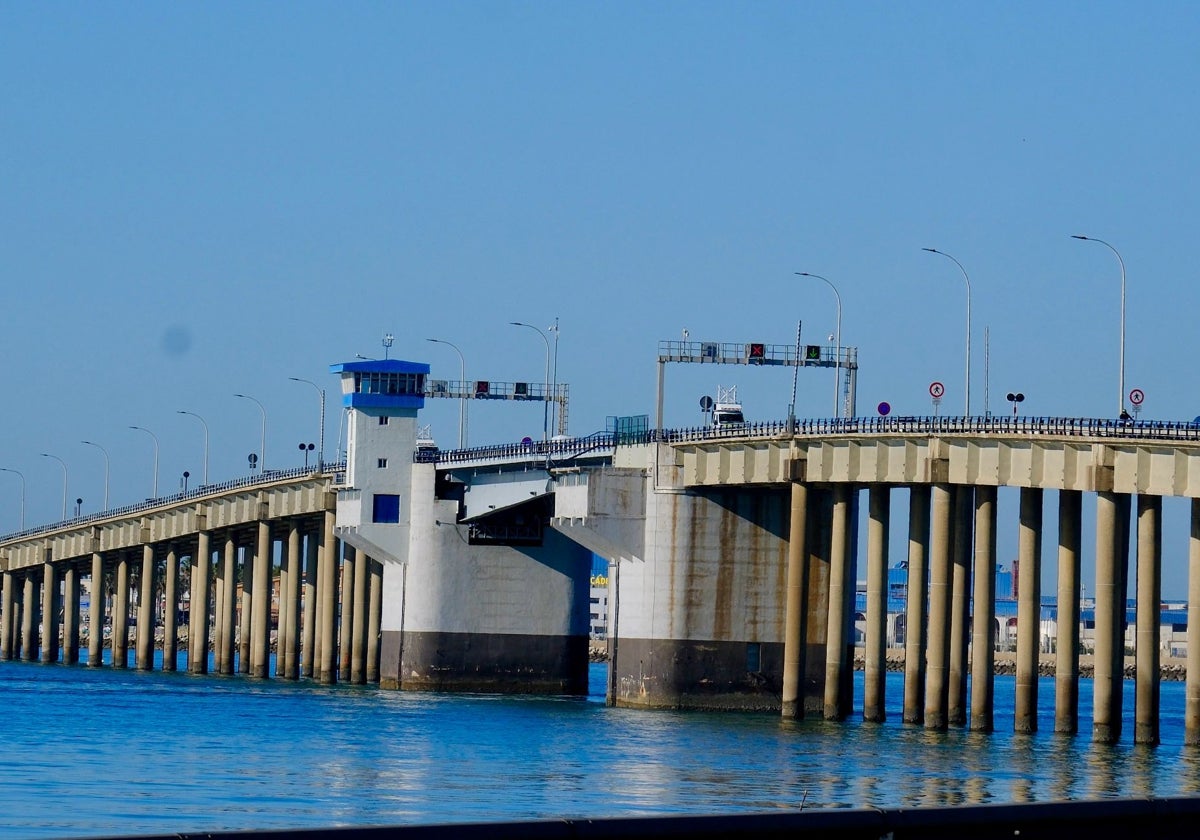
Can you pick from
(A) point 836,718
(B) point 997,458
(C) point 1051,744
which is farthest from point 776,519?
(C) point 1051,744

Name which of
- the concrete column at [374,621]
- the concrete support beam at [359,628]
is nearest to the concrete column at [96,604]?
the concrete column at [374,621]

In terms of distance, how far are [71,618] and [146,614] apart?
1433 cm

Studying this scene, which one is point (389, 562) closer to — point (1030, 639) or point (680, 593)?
point (680, 593)

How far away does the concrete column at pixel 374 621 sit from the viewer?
12838cm

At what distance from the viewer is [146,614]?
155 m

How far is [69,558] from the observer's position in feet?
538

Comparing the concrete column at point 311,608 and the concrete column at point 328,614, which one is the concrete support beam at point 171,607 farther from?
the concrete column at point 328,614

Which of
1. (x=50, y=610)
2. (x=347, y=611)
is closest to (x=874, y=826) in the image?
(x=347, y=611)

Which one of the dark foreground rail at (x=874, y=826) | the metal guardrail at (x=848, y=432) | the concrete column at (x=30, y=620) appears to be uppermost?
the metal guardrail at (x=848, y=432)

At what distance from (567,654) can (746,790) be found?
62.5m

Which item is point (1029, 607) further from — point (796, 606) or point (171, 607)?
point (171, 607)

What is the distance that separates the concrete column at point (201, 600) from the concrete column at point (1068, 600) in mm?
80515

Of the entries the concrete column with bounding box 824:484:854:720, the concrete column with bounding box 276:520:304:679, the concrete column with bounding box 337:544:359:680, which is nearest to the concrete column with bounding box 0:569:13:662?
the concrete column with bounding box 276:520:304:679

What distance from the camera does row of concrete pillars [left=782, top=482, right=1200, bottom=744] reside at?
68750 millimetres
